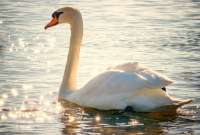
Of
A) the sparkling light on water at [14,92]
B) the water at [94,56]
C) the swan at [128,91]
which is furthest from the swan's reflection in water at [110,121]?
the sparkling light on water at [14,92]

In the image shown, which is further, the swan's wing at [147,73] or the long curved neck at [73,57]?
the long curved neck at [73,57]

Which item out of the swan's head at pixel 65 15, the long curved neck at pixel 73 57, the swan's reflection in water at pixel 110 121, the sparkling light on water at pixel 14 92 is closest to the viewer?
the swan's reflection in water at pixel 110 121

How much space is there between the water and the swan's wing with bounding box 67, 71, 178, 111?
225 millimetres

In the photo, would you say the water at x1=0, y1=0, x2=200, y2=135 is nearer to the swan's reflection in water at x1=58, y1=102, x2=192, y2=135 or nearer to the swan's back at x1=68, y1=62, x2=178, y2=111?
the swan's reflection in water at x1=58, y1=102, x2=192, y2=135

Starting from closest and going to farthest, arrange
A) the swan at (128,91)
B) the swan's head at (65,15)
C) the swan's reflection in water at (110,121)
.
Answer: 1. the swan's reflection in water at (110,121)
2. the swan at (128,91)
3. the swan's head at (65,15)

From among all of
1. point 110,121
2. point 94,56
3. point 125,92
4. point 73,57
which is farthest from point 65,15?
point 94,56

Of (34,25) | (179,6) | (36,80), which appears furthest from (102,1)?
(36,80)

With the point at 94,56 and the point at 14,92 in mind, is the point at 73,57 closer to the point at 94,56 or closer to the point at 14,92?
the point at 14,92

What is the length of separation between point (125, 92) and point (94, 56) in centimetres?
497

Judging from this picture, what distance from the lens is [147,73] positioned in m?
13.4

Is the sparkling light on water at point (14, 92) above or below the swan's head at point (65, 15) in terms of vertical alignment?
below

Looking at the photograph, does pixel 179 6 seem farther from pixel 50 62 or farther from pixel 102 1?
pixel 50 62

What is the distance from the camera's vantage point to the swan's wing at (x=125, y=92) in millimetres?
13250

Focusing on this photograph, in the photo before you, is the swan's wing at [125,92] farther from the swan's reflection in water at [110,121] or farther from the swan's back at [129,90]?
the swan's reflection in water at [110,121]
